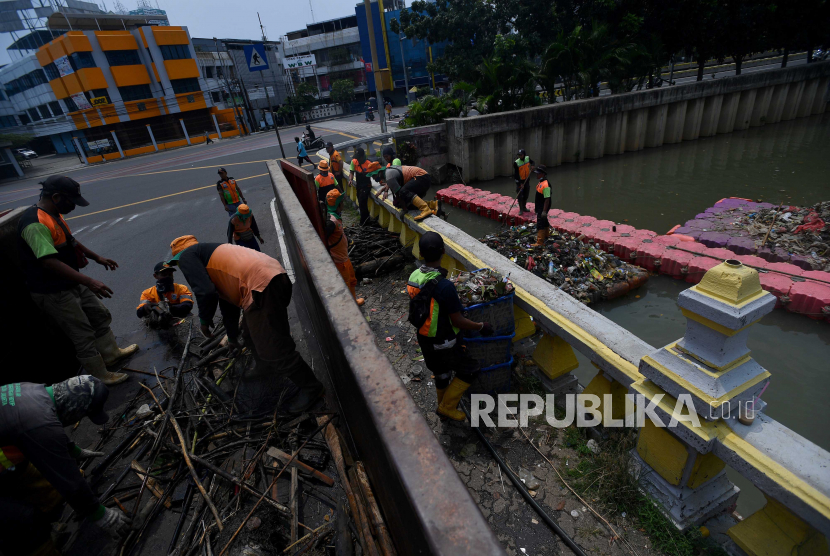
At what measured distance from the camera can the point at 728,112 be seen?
17031mm

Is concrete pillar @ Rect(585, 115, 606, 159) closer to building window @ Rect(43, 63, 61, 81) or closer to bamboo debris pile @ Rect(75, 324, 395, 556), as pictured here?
bamboo debris pile @ Rect(75, 324, 395, 556)

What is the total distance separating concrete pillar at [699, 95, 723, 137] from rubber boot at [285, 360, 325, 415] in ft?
66.5

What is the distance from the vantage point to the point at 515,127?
43.8ft

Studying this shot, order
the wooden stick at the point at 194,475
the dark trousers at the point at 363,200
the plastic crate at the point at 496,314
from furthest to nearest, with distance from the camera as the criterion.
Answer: the dark trousers at the point at 363,200 → the plastic crate at the point at 496,314 → the wooden stick at the point at 194,475

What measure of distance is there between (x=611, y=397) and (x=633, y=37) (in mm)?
17819

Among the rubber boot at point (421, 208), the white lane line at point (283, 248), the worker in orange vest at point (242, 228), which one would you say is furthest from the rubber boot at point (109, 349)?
the rubber boot at point (421, 208)

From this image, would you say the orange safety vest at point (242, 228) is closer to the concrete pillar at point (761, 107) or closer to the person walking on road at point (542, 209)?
the person walking on road at point (542, 209)

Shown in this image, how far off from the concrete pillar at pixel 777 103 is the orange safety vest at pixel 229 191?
76.5 ft

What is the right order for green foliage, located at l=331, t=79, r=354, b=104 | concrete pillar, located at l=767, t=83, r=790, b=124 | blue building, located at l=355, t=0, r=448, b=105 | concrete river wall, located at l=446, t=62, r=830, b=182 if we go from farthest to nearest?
blue building, located at l=355, t=0, r=448, b=105, green foliage, located at l=331, t=79, r=354, b=104, concrete pillar, located at l=767, t=83, r=790, b=124, concrete river wall, located at l=446, t=62, r=830, b=182

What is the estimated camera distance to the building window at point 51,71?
36.1 meters

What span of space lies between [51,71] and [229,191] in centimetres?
4619

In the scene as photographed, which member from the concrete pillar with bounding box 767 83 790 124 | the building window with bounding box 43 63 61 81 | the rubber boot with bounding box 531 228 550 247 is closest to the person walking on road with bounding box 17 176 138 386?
the rubber boot with bounding box 531 228 550 247

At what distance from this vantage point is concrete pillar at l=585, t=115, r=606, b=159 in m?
14.6

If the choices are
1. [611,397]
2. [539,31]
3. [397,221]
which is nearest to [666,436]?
[611,397]
